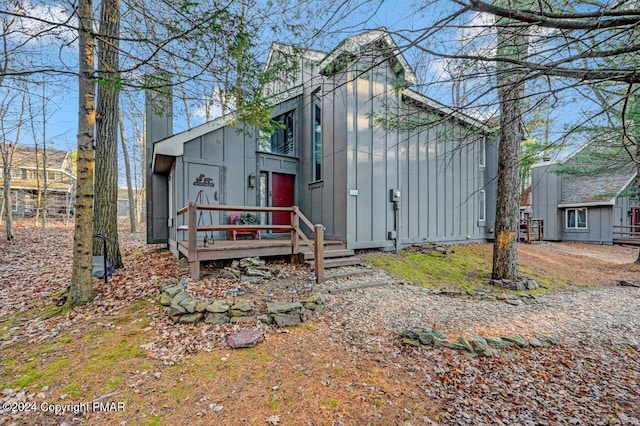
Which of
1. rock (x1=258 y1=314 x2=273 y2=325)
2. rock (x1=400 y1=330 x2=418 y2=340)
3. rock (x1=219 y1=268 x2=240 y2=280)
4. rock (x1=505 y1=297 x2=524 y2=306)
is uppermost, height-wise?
rock (x1=219 y1=268 x2=240 y2=280)

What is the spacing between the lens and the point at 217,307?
12.9 ft

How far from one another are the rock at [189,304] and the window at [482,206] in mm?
12580

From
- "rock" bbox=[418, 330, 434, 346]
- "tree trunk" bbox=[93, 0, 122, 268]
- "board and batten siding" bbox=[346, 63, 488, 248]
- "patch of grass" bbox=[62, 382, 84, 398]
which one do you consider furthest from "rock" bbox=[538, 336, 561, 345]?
"tree trunk" bbox=[93, 0, 122, 268]

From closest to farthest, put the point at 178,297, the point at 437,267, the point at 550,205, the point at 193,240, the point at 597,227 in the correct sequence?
the point at 178,297, the point at 193,240, the point at 437,267, the point at 597,227, the point at 550,205

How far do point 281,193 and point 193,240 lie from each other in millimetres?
4815

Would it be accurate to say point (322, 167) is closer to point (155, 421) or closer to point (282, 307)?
point (282, 307)

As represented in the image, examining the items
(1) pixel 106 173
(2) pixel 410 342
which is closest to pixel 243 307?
(2) pixel 410 342

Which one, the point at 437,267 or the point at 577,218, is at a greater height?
the point at 577,218

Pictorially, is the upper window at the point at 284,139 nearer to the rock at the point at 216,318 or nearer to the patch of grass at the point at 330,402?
the rock at the point at 216,318

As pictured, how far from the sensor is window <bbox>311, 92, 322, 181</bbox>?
30.4ft

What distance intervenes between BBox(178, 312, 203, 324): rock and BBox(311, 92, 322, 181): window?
244 inches

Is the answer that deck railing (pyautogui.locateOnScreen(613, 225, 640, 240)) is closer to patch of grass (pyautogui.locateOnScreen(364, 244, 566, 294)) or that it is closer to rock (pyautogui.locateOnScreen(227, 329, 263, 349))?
patch of grass (pyautogui.locateOnScreen(364, 244, 566, 294))

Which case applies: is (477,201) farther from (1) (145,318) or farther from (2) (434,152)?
(1) (145,318)

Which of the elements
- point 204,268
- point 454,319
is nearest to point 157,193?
point 204,268
